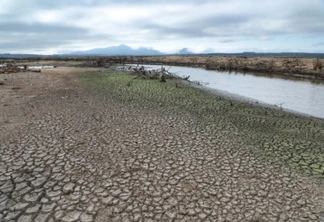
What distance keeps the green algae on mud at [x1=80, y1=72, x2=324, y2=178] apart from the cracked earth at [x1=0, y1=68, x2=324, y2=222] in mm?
923

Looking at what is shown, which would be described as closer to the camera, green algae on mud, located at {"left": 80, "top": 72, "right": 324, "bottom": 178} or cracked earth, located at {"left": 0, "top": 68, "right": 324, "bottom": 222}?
cracked earth, located at {"left": 0, "top": 68, "right": 324, "bottom": 222}

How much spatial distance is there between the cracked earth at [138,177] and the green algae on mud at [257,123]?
0.92m

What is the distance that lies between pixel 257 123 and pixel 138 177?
1002 centimetres

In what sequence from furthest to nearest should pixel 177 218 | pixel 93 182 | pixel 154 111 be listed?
pixel 154 111 < pixel 93 182 < pixel 177 218

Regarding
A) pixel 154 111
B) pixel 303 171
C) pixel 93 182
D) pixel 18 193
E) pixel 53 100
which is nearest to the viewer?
pixel 18 193

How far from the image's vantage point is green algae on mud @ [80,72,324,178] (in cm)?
1158

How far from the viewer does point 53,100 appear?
70.1ft

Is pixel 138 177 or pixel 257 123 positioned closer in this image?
pixel 138 177

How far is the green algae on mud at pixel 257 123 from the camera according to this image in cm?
1158

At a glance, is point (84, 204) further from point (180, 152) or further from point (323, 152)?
point (323, 152)

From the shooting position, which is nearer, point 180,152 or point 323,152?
point 180,152

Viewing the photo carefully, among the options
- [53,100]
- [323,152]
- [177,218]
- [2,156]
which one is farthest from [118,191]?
[53,100]

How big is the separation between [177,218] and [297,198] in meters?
3.72

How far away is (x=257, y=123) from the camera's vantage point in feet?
54.9
